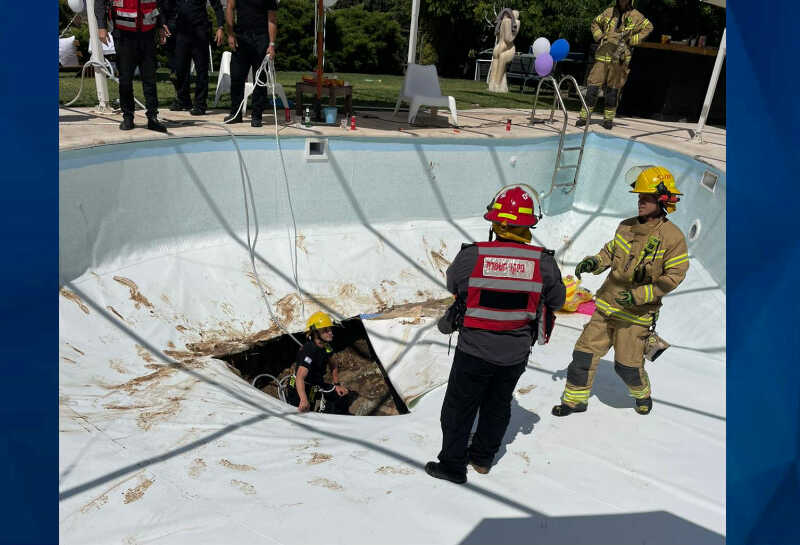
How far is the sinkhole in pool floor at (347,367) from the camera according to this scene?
6297mm

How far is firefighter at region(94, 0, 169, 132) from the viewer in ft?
20.0

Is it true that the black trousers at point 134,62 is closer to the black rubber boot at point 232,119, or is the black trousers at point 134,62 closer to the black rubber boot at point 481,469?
the black rubber boot at point 232,119

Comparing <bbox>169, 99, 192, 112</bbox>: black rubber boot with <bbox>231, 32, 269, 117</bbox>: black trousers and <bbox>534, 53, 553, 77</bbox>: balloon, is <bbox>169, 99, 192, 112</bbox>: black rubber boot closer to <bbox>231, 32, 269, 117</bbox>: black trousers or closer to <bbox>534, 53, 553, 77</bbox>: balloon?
<bbox>231, 32, 269, 117</bbox>: black trousers

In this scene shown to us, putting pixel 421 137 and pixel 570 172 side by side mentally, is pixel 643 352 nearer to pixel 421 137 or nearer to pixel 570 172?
pixel 421 137

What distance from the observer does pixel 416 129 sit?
8664 mm

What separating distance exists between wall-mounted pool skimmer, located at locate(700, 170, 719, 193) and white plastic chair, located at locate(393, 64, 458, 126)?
10.5 feet

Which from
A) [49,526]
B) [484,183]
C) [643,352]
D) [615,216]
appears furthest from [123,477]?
[615,216]

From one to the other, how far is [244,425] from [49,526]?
3369 millimetres

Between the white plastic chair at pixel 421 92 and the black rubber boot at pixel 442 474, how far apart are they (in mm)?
6089

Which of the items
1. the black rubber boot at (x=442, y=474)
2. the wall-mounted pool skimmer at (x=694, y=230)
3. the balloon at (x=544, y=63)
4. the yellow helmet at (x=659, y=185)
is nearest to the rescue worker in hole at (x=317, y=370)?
the black rubber boot at (x=442, y=474)

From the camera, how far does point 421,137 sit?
27.0ft

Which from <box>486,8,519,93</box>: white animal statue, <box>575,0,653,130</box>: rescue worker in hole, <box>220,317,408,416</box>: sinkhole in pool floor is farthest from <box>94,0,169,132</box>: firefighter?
<box>486,8,519,93</box>: white animal statue

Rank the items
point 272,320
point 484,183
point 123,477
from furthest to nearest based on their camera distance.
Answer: point 484,183
point 272,320
point 123,477

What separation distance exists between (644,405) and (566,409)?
52 cm
